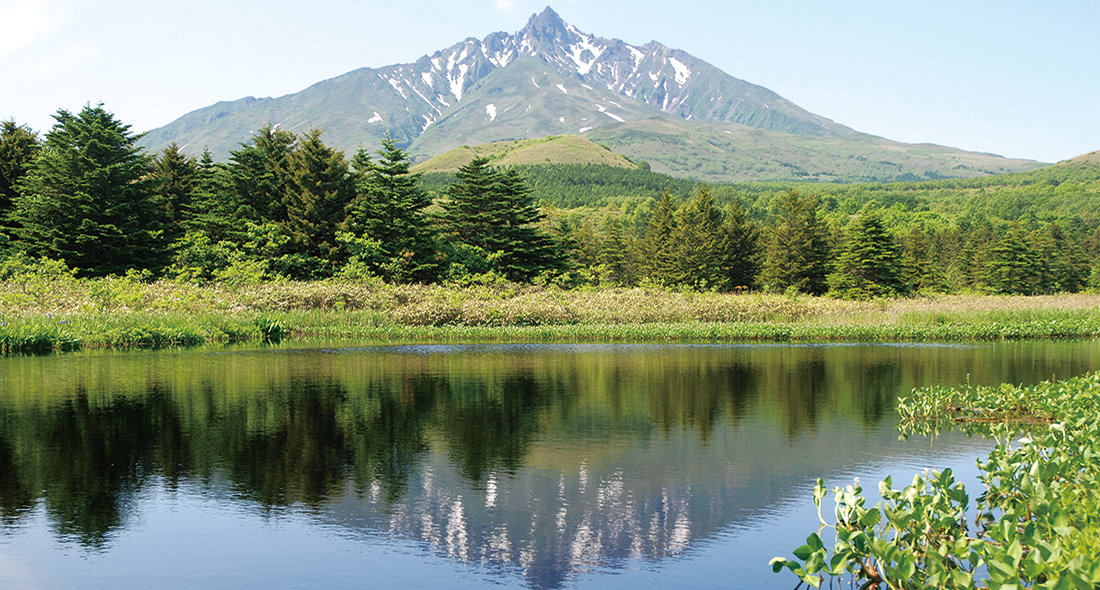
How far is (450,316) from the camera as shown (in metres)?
31.0

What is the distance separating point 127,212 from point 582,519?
4048cm

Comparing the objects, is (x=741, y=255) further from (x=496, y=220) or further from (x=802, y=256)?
(x=496, y=220)

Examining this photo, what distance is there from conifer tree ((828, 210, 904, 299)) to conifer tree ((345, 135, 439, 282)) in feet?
100

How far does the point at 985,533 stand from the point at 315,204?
1617 inches

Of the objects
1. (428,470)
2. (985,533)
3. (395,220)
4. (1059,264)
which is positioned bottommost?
(428,470)

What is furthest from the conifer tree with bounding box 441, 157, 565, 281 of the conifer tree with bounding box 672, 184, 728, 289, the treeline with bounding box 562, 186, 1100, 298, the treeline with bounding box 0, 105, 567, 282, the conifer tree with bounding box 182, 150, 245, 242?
the conifer tree with bounding box 672, 184, 728, 289

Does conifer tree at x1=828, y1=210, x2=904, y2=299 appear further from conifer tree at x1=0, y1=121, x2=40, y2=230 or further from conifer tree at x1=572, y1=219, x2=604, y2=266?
conifer tree at x1=0, y1=121, x2=40, y2=230

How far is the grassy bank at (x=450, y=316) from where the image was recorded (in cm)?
2489

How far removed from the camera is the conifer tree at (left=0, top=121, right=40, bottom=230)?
4322 cm

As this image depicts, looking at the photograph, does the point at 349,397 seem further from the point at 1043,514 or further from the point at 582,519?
the point at 1043,514

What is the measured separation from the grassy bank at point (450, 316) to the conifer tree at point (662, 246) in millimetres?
25431

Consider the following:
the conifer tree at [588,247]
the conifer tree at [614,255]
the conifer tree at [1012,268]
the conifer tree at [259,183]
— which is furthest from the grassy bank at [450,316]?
the conifer tree at [1012,268]

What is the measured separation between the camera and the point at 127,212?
1615 inches

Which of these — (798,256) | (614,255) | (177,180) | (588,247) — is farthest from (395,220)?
(798,256)
